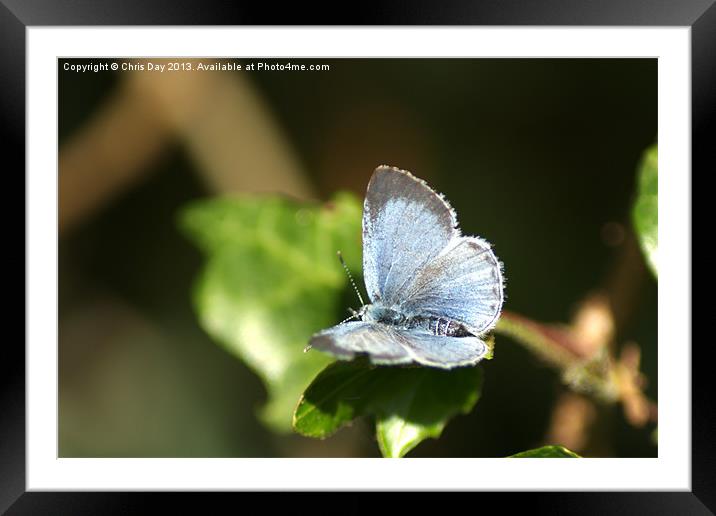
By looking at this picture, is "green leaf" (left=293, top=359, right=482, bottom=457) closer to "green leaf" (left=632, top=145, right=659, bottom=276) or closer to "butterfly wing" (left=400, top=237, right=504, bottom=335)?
"butterfly wing" (left=400, top=237, right=504, bottom=335)

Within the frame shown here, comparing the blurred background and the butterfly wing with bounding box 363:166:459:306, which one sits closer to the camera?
the butterfly wing with bounding box 363:166:459:306

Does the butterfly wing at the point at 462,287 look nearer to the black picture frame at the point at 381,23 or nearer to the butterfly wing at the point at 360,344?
the butterfly wing at the point at 360,344

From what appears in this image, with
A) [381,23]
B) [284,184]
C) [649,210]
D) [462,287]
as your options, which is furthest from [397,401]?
[284,184]

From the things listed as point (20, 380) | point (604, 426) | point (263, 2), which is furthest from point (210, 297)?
point (604, 426)

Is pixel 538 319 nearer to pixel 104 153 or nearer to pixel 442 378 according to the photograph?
pixel 442 378

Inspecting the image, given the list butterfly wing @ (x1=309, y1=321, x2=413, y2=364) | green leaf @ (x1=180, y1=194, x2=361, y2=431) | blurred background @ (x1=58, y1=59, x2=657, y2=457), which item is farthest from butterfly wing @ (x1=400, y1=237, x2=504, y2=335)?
blurred background @ (x1=58, y1=59, x2=657, y2=457)
